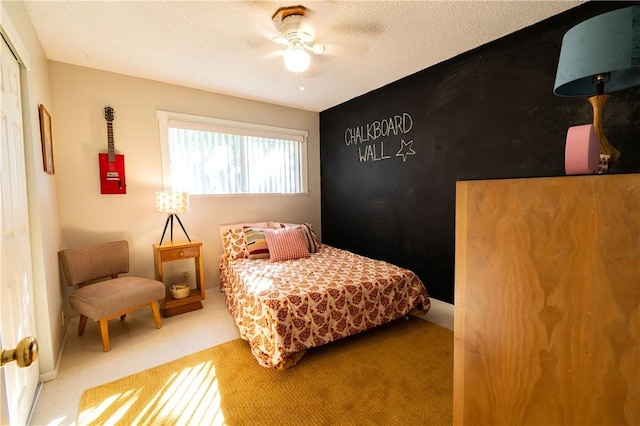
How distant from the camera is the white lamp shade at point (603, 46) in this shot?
38.6 inches

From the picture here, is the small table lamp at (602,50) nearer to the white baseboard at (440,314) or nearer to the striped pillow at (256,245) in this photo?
the white baseboard at (440,314)

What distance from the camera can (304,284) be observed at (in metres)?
2.27

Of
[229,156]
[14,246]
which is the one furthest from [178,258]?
[14,246]

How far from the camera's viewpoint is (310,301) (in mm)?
2082

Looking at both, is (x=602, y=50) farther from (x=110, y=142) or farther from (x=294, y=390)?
(x=110, y=142)

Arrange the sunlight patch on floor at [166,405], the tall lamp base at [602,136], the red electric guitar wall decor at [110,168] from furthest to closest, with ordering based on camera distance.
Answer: the red electric guitar wall decor at [110,168] < the sunlight patch on floor at [166,405] < the tall lamp base at [602,136]

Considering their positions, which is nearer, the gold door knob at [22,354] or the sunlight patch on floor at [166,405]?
the gold door knob at [22,354]

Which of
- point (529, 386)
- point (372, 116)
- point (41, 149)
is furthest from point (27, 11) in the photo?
point (529, 386)

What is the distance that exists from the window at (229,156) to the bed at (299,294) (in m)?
0.80

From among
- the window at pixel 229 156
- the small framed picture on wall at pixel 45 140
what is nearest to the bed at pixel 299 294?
the window at pixel 229 156

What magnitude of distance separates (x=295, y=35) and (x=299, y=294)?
6.08 feet

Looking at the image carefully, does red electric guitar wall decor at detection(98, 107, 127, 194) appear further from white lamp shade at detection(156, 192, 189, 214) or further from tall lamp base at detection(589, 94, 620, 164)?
tall lamp base at detection(589, 94, 620, 164)

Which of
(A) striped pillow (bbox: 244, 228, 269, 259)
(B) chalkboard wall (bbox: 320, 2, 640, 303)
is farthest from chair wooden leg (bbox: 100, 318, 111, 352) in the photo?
(B) chalkboard wall (bbox: 320, 2, 640, 303)

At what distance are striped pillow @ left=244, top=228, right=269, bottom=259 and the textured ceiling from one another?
1662 millimetres
